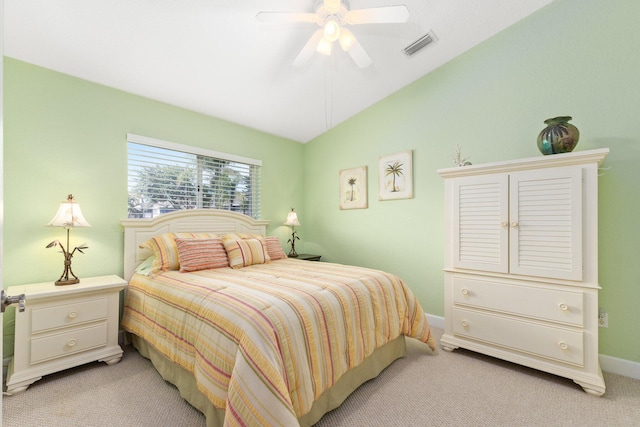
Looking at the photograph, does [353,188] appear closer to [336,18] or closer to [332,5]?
[336,18]

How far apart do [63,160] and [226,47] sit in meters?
1.72

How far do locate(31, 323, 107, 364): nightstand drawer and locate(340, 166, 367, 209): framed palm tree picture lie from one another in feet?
9.59

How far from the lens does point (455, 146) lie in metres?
3.08

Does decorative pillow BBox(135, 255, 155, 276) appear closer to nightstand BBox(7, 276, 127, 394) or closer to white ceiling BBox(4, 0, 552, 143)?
nightstand BBox(7, 276, 127, 394)

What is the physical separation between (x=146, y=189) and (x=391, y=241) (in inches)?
111

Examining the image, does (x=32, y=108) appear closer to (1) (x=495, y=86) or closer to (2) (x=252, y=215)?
(2) (x=252, y=215)

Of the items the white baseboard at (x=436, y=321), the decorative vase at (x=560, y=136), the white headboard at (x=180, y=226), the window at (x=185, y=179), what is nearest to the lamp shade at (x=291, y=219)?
the white headboard at (x=180, y=226)

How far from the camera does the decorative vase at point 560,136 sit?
2152 millimetres

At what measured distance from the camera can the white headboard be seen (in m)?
2.77

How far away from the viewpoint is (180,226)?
10.2 feet

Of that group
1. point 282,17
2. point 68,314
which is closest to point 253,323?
point 68,314

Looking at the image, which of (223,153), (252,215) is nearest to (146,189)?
(223,153)

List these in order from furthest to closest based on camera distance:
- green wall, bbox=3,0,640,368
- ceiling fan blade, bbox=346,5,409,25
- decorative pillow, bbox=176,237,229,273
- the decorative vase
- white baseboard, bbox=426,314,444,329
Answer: white baseboard, bbox=426,314,444,329 → decorative pillow, bbox=176,237,229,273 → green wall, bbox=3,0,640,368 → the decorative vase → ceiling fan blade, bbox=346,5,409,25

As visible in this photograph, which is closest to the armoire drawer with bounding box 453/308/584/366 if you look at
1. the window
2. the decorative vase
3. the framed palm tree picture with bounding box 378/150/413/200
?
the decorative vase
